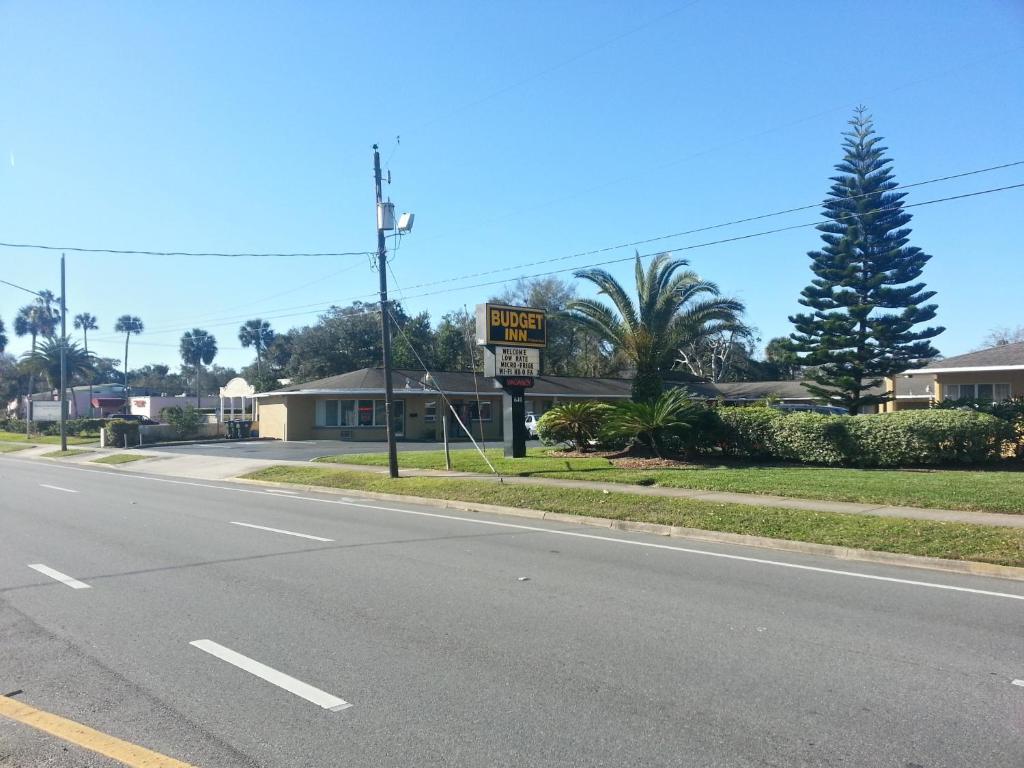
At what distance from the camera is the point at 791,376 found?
72.2 meters

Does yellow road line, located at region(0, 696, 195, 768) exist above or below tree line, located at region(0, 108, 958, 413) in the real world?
below

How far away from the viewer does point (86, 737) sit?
14.7ft

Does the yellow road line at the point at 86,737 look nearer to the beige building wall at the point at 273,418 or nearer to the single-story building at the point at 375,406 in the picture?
the single-story building at the point at 375,406

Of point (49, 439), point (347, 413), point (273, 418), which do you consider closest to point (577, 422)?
point (347, 413)

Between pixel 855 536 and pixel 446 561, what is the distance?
541cm

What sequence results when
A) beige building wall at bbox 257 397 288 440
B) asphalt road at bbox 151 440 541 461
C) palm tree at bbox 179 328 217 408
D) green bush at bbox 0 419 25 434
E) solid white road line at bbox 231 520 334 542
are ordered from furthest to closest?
palm tree at bbox 179 328 217 408 → green bush at bbox 0 419 25 434 → beige building wall at bbox 257 397 288 440 → asphalt road at bbox 151 440 541 461 → solid white road line at bbox 231 520 334 542

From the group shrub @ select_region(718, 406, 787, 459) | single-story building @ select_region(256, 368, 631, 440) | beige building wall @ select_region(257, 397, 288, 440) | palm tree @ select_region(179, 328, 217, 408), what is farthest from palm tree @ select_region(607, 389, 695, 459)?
palm tree @ select_region(179, 328, 217, 408)

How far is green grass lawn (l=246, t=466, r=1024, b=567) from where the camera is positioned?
32.7ft

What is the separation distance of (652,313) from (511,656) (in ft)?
68.5

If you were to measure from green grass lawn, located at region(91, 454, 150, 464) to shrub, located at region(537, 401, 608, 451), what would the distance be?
1905cm

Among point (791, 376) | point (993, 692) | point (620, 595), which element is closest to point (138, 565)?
point (620, 595)

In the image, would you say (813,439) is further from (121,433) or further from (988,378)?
(121,433)

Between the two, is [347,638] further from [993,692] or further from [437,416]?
[437,416]

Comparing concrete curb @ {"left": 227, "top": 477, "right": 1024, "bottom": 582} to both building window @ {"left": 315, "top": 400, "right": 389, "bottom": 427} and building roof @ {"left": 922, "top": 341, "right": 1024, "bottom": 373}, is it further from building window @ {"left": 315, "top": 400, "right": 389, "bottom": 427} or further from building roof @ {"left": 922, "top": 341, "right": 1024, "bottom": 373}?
building window @ {"left": 315, "top": 400, "right": 389, "bottom": 427}
